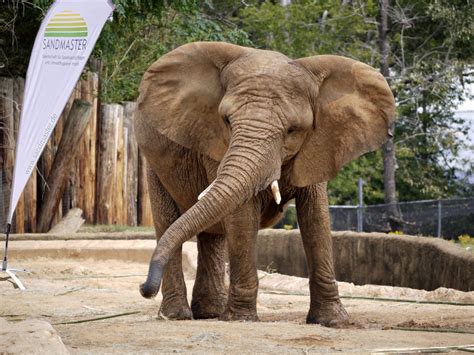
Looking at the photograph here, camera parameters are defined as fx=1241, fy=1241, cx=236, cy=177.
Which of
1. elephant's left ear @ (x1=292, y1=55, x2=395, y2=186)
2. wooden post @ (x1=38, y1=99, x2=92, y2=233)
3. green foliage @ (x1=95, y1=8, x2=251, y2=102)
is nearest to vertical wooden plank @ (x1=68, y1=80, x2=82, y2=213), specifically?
wooden post @ (x1=38, y1=99, x2=92, y2=233)

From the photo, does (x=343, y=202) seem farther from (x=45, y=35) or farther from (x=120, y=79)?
(x=45, y=35)

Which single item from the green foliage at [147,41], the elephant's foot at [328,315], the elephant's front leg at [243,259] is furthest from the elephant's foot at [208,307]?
the green foliage at [147,41]

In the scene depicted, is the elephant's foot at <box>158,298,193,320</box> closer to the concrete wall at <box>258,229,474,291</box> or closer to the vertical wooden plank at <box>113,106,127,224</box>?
the concrete wall at <box>258,229,474,291</box>

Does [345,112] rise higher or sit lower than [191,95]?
lower

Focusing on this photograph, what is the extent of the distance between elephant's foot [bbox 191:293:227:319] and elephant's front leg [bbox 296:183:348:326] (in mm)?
1514

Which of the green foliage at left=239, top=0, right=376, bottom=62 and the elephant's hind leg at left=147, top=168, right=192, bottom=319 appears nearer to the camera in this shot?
the elephant's hind leg at left=147, top=168, right=192, bottom=319

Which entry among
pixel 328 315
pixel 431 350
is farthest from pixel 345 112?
pixel 431 350

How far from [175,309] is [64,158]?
928 centimetres

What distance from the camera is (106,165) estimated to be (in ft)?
72.9

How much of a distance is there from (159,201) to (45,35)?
319 centimetres

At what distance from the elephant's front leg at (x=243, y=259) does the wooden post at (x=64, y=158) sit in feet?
34.8

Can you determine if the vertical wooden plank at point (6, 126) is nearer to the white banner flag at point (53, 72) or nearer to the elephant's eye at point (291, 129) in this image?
the white banner flag at point (53, 72)

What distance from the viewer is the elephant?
9.70 m

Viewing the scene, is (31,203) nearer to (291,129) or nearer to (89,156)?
(89,156)
